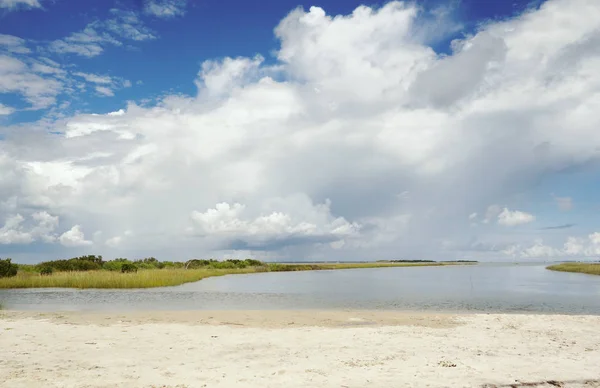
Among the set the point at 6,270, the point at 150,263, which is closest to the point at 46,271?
the point at 6,270

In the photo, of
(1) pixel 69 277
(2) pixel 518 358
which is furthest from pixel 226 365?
(1) pixel 69 277

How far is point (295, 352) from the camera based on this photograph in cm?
1482

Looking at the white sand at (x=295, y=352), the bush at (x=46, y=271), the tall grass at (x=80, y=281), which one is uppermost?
the bush at (x=46, y=271)

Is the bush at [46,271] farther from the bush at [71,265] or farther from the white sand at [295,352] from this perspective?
the white sand at [295,352]

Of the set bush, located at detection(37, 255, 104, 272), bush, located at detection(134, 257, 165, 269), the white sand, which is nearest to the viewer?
the white sand

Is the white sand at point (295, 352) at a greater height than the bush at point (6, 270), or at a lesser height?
lesser

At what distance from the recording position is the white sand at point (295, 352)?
37.6ft

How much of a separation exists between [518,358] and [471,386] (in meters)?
4.31

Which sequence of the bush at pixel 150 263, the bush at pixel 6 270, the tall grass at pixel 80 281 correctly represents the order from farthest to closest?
the bush at pixel 150 263 → the bush at pixel 6 270 → the tall grass at pixel 80 281

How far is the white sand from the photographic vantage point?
1145 centimetres

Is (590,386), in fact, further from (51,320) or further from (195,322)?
(51,320)

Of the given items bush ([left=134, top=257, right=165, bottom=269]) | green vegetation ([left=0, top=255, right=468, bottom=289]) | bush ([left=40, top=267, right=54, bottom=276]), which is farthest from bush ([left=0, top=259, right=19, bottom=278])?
bush ([left=134, top=257, right=165, bottom=269])

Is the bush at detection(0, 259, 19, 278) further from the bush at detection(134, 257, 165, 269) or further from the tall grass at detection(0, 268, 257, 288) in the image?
the bush at detection(134, 257, 165, 269)

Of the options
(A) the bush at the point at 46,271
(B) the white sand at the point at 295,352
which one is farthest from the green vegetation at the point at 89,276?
(B) the white sand at the point at 295,352
